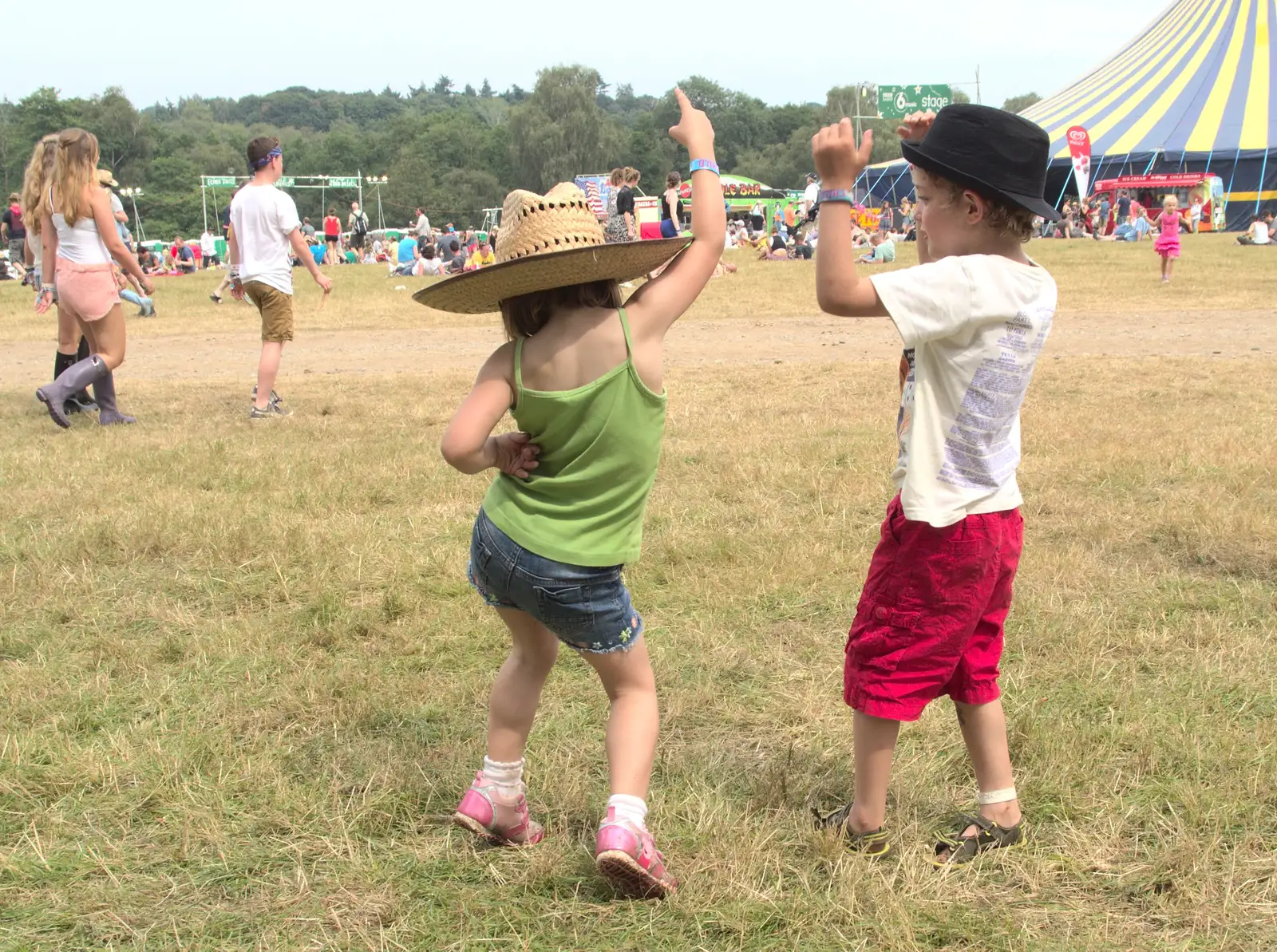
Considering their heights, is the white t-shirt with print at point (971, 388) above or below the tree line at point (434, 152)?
below

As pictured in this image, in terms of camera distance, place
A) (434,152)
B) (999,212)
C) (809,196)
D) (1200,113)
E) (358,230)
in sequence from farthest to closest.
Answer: (434,152), (1200,113), (358,230), (809,196), (999,212)

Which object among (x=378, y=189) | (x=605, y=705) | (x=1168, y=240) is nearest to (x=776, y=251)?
(x=1168, y=240)

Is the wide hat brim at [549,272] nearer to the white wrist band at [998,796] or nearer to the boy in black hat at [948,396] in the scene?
the boy in black hat at [948,396]

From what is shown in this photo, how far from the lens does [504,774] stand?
9.46 ft

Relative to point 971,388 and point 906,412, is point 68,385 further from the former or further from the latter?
point 971,388

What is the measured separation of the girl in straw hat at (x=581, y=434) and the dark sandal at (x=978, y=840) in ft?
2.22

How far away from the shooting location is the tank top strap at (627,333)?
2.56 m

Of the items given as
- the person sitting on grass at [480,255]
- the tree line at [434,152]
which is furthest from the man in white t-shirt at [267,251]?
the tree line at [434,152]

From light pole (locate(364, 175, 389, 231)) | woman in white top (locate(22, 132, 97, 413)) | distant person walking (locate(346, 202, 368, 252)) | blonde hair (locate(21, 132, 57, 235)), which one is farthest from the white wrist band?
light pole (locate(364, 175, 389, 231))

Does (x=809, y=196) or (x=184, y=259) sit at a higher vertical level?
(x=809, y=196)

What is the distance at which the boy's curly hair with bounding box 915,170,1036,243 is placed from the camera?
8.30 ft

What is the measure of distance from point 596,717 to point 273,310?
564 cm

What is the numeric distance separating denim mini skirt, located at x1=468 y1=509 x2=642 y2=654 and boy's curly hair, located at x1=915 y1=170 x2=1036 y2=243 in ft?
3.50

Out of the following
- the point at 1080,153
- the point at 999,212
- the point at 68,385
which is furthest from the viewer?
the point at 1080,153
